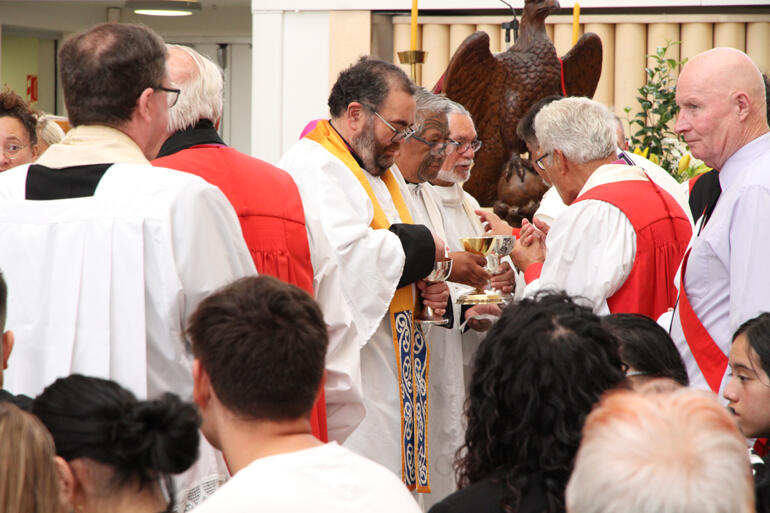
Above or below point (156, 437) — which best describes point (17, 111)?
above

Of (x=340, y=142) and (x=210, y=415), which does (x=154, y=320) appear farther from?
(x=340, y=142)

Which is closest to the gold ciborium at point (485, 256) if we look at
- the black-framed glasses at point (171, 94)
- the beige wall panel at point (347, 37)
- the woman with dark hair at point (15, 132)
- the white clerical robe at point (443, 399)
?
the white clerical robe at point (443, 399)

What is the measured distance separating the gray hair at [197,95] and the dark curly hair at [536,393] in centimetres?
138

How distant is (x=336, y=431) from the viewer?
313cm

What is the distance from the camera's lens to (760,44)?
7.27m

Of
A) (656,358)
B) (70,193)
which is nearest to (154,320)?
(70,193)

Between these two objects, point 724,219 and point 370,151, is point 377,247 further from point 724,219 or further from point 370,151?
point 724,219

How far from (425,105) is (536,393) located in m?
2.69

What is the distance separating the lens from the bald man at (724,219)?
303cm

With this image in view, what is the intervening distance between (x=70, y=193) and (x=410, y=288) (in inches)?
73.4

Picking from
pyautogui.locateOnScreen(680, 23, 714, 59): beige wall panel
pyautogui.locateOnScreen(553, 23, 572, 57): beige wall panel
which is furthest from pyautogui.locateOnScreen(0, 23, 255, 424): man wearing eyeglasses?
pyautogui.locateOnScreen(680, 23, 714, 59): beige wall panel

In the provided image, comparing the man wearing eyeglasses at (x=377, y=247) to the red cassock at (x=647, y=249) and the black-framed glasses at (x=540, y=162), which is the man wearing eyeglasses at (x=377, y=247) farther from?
the red cassock at (x=647, y=249)

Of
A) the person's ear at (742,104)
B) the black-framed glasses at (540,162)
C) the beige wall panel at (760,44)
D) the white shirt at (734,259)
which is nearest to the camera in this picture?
the white shirt at (734,259)

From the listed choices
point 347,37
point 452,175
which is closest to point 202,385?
point 452,175
